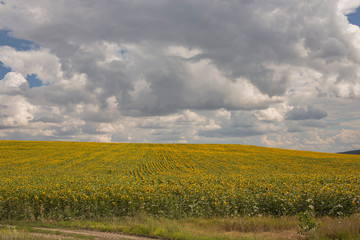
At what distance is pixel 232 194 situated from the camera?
693 inches

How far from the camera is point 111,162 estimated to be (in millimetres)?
44812

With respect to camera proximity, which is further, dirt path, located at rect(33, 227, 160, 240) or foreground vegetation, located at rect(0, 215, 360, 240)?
dirt path, located at rect(33, 227, 160, 240)

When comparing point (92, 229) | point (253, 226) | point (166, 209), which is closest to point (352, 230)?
point (253, 226)

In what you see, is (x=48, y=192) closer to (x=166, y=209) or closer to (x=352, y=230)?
(x=166, y=209)

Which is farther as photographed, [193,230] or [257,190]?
[257,190]

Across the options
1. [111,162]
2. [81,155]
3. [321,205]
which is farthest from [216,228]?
[81,155]

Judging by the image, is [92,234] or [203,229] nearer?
[92,234]

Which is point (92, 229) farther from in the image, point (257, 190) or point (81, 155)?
point (81, 155)

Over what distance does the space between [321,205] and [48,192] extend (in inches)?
661

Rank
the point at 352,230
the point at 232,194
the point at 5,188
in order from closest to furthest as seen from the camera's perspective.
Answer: the point at 352,230 → the point at 232,194 → the point at 5,188

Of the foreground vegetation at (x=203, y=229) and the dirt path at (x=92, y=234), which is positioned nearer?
the foreground vegetation at (x=203, y=229)

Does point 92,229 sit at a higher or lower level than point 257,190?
lower

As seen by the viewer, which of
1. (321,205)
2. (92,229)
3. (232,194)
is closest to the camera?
(92,229)

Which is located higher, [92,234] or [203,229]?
[203,229]
